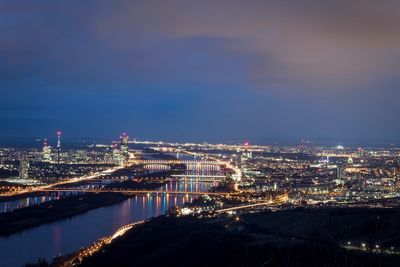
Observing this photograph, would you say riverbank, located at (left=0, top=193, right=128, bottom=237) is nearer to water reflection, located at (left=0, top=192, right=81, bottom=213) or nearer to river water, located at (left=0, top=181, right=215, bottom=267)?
river water, located at (left=0, top=181, right=215, bottom=267)

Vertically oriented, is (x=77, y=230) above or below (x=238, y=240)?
below

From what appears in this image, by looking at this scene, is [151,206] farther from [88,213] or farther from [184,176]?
[184,176]

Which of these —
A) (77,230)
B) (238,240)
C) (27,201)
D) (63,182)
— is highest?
(63,182)

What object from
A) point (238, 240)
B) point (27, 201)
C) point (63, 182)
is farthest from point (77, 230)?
point (63, 182)

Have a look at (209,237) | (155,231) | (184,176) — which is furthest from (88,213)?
(184,176)

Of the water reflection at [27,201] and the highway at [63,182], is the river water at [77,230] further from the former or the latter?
the highway at [63,182]

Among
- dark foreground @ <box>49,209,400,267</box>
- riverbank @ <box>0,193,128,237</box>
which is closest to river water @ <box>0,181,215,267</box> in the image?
riverbank @ <box>0,193,128,237</box>

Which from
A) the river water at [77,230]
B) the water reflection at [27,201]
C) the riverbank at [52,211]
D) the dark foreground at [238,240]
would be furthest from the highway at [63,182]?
the dark foreground at [238,240]

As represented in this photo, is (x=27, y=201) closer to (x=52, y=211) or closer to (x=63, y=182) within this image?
(x=52, y=211)
